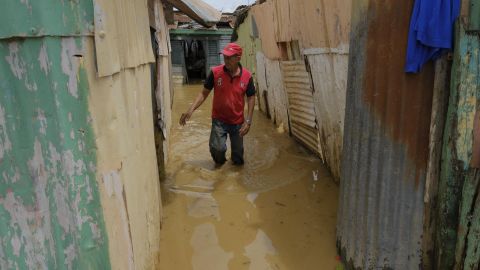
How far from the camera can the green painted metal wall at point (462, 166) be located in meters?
2.36

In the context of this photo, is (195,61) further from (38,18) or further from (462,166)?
(38,18)

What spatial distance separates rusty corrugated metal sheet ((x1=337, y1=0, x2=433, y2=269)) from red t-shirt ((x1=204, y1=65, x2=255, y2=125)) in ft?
7.96

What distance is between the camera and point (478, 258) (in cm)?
253

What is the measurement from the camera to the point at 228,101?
5.38 meters

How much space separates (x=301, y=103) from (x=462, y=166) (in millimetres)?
3736

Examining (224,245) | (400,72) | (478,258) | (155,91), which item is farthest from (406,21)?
(155,91)

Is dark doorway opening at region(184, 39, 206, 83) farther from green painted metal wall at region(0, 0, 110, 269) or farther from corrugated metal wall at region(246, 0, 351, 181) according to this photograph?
green painted metal wall at region(0, 0, 110, 269)

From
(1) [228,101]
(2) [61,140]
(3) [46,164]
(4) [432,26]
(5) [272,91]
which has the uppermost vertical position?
(4) [432,26]

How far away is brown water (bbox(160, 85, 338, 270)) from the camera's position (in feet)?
11.5

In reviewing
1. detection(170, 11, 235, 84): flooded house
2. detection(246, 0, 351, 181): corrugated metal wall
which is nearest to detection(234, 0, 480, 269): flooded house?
detection(246, 0, 351, 181): corrugated metal wall

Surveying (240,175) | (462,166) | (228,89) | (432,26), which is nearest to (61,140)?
(432,26)

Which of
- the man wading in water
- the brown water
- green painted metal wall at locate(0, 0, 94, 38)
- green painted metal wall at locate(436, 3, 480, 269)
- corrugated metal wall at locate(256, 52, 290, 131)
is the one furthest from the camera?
corrugated metal wall at locate(256, 52, 290, 131)

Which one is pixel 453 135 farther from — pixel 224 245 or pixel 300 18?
pixel 300 18

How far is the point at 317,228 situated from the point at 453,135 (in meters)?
1.85
